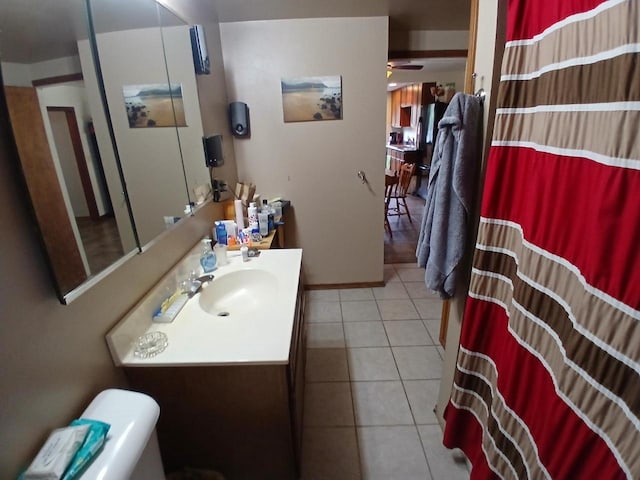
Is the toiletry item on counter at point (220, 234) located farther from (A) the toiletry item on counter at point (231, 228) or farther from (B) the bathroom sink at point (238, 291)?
(B) the bathroom sink at point (238, 291)

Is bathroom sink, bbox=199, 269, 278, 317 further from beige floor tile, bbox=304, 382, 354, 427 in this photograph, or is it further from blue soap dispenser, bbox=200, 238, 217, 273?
beige floor tile, bbox=304, 382, 354, 427

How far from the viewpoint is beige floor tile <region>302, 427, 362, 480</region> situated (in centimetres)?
141

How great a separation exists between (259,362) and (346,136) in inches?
80.4

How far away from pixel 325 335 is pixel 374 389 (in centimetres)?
60

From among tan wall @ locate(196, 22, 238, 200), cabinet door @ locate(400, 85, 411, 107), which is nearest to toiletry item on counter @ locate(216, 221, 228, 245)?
tan wall @ locate(196, 22, 238, 200)

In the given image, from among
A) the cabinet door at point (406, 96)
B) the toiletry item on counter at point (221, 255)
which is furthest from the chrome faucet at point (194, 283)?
the cabinet door at point (406, 96)

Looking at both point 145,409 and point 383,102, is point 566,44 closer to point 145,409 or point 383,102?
point 145,409

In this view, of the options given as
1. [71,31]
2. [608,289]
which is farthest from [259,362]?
[71,31]

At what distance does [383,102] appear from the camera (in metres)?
2.46

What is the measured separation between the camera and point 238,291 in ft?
5.13

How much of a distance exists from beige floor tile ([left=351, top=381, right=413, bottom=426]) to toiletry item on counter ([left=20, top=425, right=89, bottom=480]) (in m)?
1.33

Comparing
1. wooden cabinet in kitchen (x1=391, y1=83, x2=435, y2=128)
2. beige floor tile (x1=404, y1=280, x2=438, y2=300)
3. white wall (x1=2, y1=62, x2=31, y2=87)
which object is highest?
wooden cabinet in kitchen (x1=391, y1=83, x2=435, y2=128)

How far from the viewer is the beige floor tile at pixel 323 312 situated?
2561mm

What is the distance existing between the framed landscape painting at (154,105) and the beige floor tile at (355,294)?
192cm
